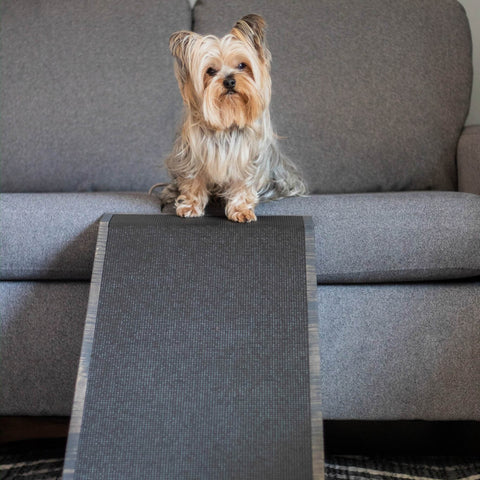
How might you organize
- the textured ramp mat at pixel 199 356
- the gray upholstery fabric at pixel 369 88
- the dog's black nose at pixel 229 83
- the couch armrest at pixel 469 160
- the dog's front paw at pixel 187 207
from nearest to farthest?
the textured ramp mat at pixel 199 356 → the dog's black nose at pixel 229 83 → the dog's front paw at pixel 187 207 → the couch armrest at pixel 469 160 → the gray upholstery fabric at pixel 369 88

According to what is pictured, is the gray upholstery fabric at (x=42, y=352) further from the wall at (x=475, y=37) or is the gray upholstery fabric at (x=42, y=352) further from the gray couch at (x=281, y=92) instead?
the wall at (x=475, y=37)

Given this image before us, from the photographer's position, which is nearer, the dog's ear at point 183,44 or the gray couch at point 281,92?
the dog's ear at point 183,44

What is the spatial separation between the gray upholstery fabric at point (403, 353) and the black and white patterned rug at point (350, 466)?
125 mm

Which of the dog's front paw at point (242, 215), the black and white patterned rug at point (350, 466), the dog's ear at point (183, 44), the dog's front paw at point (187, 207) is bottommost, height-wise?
the black and white patterned rug at point (350, 466)

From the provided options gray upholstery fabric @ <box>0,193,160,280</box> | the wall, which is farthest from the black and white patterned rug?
the wall

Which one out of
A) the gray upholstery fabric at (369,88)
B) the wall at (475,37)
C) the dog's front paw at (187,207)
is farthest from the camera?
the wall at (475,37)

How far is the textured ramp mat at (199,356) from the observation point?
3.23ft

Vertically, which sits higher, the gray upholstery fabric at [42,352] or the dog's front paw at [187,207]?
the dog's front paw at [187,207]

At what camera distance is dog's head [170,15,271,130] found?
1.17 metres

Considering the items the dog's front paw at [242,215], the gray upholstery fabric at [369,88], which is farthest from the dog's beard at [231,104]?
the gray upholstery fabric at [369,88]

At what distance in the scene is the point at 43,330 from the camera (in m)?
1.24

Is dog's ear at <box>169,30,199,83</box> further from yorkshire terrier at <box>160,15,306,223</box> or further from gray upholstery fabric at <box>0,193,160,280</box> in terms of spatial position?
gray upholstery fabric at <box>0,193,160,280</box>

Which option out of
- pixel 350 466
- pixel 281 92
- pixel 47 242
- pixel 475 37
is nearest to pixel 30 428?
pixel 47 242

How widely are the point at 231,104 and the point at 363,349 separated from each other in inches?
24.6
